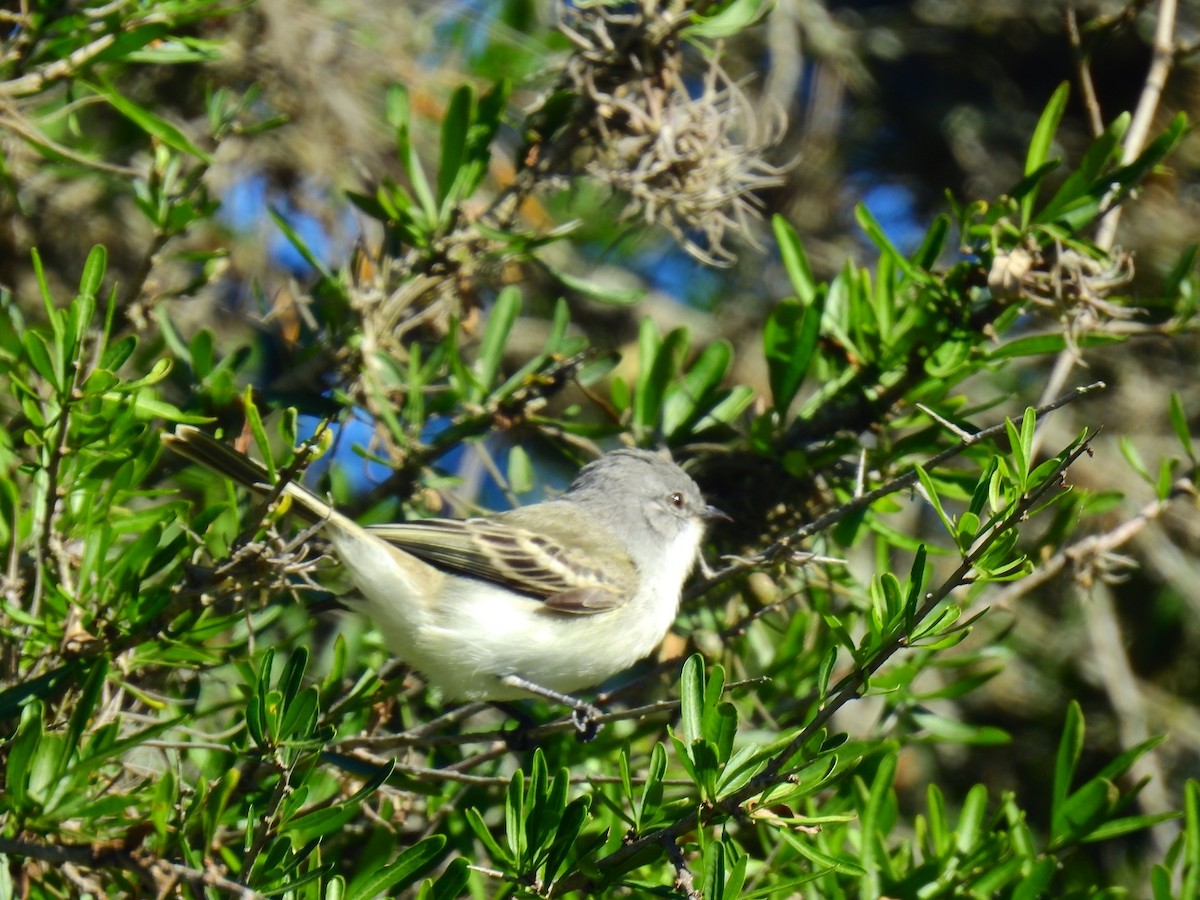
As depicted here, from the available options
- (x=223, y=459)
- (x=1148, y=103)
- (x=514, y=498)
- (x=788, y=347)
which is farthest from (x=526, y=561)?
(x=1148, y=103)

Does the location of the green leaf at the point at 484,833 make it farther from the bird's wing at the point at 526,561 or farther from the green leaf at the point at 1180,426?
the green leaf at the point at 1180,426

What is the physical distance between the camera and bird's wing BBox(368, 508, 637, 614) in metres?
3.89

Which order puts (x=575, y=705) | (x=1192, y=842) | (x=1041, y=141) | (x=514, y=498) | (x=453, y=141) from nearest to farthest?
(x=1192, y=842) < (x=1041, y=141) < (x=575, y=705) < (x=453, y=141) < (x=514, y=498)

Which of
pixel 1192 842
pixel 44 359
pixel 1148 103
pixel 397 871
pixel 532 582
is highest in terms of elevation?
pixel 1148 103

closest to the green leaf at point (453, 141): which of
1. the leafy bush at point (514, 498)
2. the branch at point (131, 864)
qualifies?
the leafy bush at point (514, 498)

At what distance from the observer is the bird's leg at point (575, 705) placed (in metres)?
3.21

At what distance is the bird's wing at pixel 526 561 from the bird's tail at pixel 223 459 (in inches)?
25.2

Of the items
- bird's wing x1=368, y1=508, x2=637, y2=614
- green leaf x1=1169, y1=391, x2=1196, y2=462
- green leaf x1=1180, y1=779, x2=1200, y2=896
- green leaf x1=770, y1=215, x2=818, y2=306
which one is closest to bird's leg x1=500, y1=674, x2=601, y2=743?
bird's wing x1=368, y1=508, x2=637, y2=614

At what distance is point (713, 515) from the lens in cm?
383

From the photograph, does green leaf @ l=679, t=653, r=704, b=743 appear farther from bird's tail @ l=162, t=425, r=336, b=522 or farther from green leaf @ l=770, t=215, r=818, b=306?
green leaf @ l=770, t=215, r=818, b=306

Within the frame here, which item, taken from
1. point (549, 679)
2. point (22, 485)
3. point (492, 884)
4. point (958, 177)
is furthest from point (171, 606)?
point (958, 177)

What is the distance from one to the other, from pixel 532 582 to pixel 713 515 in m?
0.65

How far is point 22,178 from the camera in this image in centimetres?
440

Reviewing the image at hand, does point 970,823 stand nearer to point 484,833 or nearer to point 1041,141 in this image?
point 484,833
